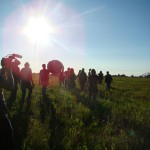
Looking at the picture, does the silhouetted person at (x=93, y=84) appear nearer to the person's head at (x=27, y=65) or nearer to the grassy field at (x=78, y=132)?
the person's head at (x=27, y=65)

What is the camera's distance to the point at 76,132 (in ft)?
27.7

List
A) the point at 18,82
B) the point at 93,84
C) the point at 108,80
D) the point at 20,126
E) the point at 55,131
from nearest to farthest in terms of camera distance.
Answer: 1. the point at 55,131
2. the point at 20,126
3. the point at 18,82
4. the point at 93,84
5. the point at 108,80

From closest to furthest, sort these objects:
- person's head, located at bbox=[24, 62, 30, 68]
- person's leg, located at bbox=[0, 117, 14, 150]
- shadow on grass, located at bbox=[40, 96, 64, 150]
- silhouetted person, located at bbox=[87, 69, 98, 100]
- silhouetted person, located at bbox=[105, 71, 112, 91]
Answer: person's leg, located at bbox=[0, 117, 14, 150] < shadow on grass, located at bbox=[40, 96, 64, 150] < person's head, located at bbox=[24, 62, 30, 68] < silhouetted person, located at bbox=[87, 69, 98, 100] < silhouetted person, located at bbox=[105, 71, 112, 91]

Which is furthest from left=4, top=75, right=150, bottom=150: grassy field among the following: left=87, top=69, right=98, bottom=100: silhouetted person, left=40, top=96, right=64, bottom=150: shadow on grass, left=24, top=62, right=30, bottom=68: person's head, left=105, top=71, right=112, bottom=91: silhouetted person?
left=105, top=71, right=112, bottom=91: silhouetted person

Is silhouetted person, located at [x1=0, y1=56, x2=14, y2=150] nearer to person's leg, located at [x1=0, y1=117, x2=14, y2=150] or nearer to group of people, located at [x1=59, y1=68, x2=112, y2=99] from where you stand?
person's leg, located at [x1=0, y1=117, x2=14, y2=150]

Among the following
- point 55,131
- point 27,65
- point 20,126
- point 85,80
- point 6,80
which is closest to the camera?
point 6,80

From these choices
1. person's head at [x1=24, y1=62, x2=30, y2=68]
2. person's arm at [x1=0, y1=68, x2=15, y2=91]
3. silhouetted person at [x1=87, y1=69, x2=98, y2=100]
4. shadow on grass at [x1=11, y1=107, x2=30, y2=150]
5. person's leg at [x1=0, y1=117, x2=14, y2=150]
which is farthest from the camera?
silhouetted person at [x1=87, y1=69, x2=98, y2=100]

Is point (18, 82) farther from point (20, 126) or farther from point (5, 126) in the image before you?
point (5, 126)

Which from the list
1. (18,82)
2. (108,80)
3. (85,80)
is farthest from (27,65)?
(108,80)

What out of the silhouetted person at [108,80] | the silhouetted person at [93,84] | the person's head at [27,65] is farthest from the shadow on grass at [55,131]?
the silhouetted person at [108,80]

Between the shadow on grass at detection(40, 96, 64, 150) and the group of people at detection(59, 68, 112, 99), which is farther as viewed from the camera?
the group of people at detection(59, 68, 112, 99)

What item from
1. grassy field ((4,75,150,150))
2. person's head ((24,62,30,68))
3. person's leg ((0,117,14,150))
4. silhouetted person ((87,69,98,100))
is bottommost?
grassy field ((4,75,150,150))

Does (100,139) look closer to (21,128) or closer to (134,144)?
(134,144)

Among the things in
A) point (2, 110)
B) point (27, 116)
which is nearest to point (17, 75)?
point (27, 116)
